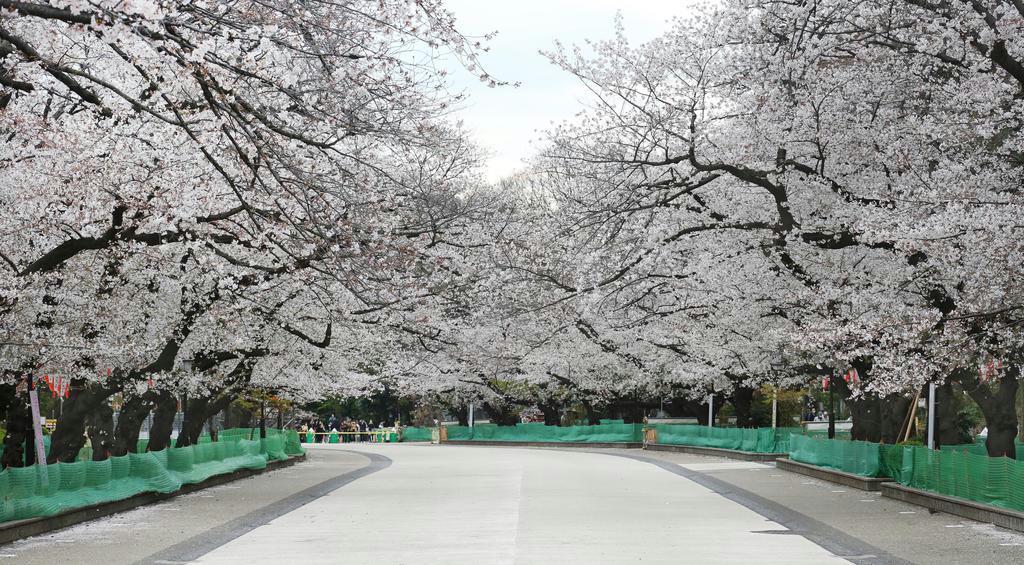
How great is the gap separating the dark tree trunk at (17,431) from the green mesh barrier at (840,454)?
16142 mm

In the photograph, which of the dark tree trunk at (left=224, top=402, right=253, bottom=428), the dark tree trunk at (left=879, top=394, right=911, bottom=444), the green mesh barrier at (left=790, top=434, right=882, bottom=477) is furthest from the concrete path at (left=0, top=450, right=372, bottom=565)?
the dark tree trunk at (left=224, top=402, right=253, bottom=428)

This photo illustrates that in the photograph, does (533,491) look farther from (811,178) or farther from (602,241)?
(811,178)

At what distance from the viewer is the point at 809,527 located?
1709 cm

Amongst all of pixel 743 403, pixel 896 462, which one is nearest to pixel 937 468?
Answer: pixel 896 462

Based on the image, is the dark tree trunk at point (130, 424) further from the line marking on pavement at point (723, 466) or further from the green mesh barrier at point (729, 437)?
the green mesh barrier at point (729, 437)

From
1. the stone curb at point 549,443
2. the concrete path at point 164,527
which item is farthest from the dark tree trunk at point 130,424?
the stone curb at point 549,443

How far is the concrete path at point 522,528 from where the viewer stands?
527 inches

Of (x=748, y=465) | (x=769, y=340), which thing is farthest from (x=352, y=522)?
(x=748, y=465)

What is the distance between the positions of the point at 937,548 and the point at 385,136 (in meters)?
8.14

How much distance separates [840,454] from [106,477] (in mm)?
16094

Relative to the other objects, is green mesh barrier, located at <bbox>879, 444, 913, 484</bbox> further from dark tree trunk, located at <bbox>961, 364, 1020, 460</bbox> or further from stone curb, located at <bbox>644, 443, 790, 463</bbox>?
stone curb, located at <bbox>644, 443, 790, 463</bbox>

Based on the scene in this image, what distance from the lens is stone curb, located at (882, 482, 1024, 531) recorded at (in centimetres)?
1634

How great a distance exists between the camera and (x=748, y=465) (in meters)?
36.1

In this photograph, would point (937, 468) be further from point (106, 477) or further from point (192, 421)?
point (192, 421)
